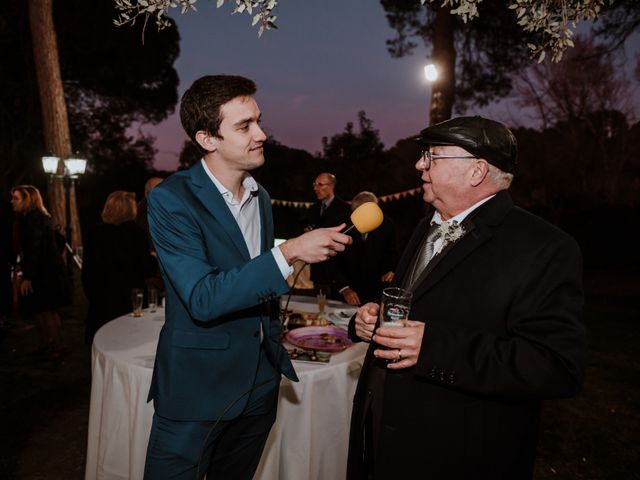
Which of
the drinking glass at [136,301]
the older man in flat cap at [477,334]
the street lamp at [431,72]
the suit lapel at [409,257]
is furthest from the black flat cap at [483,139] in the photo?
the street lamp at [431,72]

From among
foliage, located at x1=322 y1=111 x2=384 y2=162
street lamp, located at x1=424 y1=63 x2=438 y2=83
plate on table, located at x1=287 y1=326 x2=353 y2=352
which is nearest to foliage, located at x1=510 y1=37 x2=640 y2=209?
foliage, located at x1=322 y1=111 x2=384 y2=162

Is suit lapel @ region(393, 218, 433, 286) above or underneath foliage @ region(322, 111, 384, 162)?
underneath

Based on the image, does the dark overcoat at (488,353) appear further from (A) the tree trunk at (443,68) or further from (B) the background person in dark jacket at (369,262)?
(A) the tree trunk at (443,68)

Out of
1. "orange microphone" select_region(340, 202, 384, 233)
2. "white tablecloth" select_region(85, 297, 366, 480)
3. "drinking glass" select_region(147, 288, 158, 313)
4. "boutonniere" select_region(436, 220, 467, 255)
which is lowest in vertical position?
"white tablecloth" select_region(85, 297, 366, 480)

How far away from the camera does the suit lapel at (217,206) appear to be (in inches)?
76.1

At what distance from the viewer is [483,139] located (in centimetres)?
183

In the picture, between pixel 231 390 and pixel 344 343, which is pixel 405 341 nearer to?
pixel 231 390

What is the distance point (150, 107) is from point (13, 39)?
17.3 ft

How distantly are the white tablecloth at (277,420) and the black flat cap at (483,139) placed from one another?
156cm

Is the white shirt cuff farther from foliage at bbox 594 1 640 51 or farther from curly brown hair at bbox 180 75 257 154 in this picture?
foliage at bbox 594 1 640 51

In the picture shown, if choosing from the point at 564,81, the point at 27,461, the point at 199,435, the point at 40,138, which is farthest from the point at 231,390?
the point at 564,81

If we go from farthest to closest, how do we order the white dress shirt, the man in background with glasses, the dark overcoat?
1. the man in background with glasses
2. the white dress shirt
3. the dark overcoat

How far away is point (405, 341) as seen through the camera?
63.9 inches

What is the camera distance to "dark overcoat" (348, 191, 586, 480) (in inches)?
60.6
